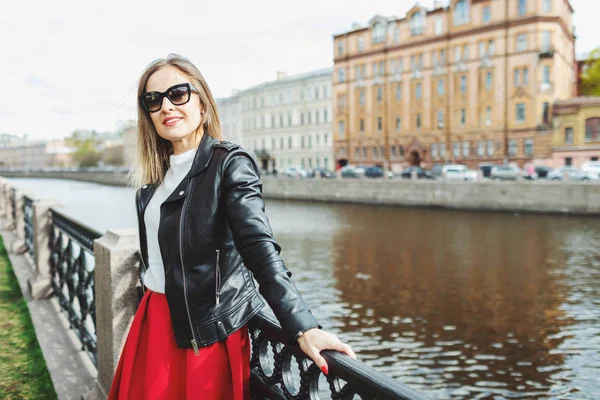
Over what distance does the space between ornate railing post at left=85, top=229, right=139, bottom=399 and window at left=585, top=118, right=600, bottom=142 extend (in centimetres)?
4704

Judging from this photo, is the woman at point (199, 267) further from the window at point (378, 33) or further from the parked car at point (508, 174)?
the window at point (378, 33)

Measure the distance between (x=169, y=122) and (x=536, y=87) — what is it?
159 ft

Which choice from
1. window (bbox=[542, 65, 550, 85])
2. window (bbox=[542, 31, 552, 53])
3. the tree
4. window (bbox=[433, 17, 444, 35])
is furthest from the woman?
the tree

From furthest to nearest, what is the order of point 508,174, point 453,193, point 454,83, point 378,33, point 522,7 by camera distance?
point 378,33, point 454,83, point 522,7, point 508,174, point 453,193

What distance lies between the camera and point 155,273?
2168 mm

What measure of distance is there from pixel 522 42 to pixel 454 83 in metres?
7.01

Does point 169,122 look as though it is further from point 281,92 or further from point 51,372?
point 281,92

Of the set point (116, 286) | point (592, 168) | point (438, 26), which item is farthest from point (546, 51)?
point (116, 286)

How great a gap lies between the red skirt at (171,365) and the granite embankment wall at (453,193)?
29293mm

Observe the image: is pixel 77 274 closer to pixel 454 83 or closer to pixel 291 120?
pixel 454 83

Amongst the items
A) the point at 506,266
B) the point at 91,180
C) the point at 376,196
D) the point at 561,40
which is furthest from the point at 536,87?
the point at 91,180

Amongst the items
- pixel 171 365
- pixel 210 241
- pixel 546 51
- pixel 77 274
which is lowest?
pixel 77 274

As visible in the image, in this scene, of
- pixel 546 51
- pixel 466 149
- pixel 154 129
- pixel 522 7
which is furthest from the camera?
pixel 466 149

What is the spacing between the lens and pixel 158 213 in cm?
215
